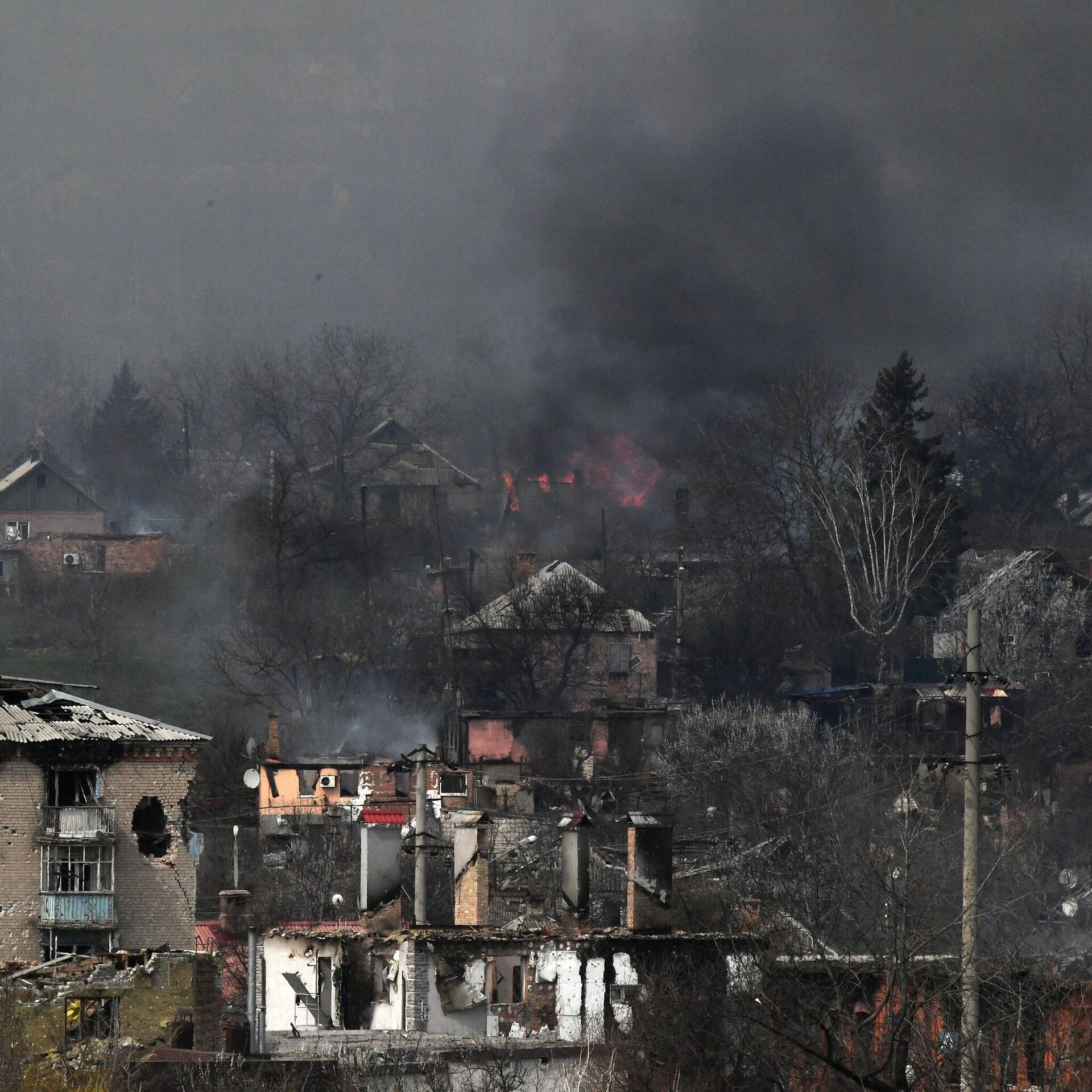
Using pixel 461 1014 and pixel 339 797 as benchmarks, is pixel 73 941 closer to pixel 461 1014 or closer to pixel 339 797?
pixel 461 1014

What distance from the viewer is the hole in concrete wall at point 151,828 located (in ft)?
96.2

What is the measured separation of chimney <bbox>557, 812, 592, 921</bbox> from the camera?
960 inches

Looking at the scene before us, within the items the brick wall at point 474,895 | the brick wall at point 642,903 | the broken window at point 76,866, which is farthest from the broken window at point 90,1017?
the broken window at point 76,866

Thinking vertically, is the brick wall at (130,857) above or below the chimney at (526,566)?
below

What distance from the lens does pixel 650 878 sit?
24094 mm

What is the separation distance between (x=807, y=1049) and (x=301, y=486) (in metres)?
65.8

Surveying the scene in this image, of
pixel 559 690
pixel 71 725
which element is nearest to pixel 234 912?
pixel 71 725

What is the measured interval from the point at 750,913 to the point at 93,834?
302 inches

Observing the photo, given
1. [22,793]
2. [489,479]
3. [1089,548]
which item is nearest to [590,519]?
[489,479]

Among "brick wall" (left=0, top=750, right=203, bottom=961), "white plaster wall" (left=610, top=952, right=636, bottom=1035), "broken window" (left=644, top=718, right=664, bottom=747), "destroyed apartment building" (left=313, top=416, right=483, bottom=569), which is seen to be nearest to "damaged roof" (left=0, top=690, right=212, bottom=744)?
"brick wall" (left=0, top=750, right=203, bottom=961)

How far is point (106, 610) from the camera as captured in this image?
65.6 metres

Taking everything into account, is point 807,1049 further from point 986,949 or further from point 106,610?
point 106,610

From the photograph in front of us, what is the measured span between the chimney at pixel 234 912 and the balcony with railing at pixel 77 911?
1337 millimetres

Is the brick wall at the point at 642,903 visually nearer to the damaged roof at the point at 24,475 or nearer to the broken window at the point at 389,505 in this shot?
the broken window at the point at 389,505
